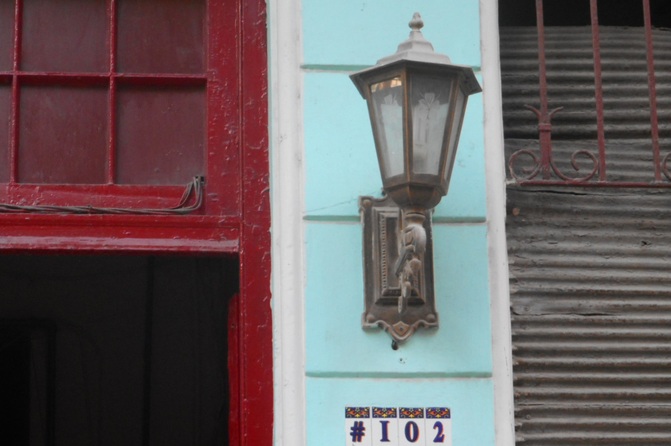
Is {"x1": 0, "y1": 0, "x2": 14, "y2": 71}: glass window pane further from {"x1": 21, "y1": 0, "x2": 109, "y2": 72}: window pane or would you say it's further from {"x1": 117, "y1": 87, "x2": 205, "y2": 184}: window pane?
{"x1": 117, "y1": 87, "x2": 205, "y2": 184}: window pane

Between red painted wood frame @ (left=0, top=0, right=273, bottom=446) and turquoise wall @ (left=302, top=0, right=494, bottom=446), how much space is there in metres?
Result: 0.18

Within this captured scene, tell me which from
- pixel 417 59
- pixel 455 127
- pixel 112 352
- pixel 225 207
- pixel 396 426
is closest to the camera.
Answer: pixel 417 59

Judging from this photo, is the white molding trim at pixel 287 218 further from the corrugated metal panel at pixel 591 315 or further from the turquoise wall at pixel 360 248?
the corrugated metal panel at pixel 591 315

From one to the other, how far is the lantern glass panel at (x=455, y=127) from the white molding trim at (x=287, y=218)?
0.64 m

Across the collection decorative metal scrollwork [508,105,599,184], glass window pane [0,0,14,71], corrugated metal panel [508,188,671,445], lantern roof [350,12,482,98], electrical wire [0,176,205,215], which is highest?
glass window pane [0,0,14,71]

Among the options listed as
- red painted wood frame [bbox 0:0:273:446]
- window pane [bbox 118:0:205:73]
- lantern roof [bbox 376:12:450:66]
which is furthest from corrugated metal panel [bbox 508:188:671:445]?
window pane [bbox 118:0:205:73]

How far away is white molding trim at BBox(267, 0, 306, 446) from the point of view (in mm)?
3967

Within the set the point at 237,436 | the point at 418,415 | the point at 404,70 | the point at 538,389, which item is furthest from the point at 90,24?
the point at 538,389

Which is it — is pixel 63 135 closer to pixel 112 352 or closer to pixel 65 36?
pixel 65 36

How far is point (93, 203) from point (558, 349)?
6.06 ft

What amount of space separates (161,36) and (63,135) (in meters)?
0.55

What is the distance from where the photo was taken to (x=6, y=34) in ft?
13.9

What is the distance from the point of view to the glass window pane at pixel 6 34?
422 cm

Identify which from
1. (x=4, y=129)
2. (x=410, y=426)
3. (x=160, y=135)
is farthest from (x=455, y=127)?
(x=4, y=129)
